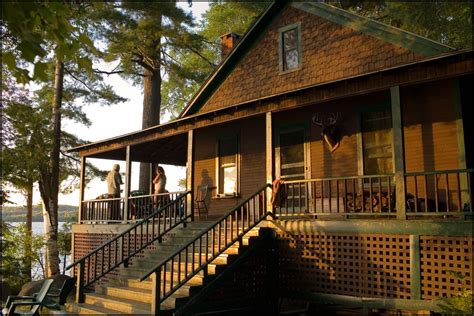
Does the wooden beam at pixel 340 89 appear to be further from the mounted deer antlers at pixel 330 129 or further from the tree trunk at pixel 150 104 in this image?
the tree trunk at pixel 150 104

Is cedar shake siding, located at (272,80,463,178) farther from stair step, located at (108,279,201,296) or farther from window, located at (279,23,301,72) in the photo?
stair step, located at (108,279,201,296)

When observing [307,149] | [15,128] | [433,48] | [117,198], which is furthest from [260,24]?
[15,128]

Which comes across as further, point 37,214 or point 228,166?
point 37,214

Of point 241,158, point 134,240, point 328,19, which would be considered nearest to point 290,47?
point 328,19

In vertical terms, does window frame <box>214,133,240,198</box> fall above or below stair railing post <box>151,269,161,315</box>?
above

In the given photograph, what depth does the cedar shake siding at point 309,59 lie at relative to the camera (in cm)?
1293

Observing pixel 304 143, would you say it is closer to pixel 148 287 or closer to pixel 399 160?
pixel 399 160

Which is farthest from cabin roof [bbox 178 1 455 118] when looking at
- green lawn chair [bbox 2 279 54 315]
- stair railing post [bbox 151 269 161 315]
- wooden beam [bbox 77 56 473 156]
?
green lawn chair [bbox 2 279 54 315]

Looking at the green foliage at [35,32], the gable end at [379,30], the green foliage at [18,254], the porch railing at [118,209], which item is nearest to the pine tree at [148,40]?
the green foliage at [18,254]

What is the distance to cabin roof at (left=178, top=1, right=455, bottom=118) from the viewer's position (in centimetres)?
1200

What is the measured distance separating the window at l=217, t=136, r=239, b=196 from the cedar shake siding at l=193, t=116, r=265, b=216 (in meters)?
0.19

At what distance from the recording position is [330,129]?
12961 millimetres

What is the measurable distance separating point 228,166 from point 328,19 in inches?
209

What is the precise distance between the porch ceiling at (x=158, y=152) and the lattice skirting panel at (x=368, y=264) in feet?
24.6
